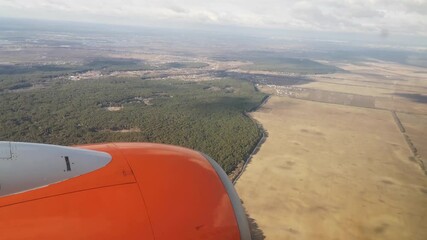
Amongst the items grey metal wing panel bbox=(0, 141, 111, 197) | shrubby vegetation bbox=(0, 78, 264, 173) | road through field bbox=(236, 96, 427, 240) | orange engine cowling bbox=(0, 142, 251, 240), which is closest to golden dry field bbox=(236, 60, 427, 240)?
road through field bbox=(236, 96, 427, 240)

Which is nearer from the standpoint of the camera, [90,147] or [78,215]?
[78,215]

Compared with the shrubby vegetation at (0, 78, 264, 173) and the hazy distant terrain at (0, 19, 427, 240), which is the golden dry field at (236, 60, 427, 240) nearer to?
the hazy distant terrain at (0, 19, 427, 240)

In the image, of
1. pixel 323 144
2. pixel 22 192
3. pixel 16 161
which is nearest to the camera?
pixel 22 192

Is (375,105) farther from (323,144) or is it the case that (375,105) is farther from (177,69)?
(177,69)

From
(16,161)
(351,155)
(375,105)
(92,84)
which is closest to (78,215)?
(16,161)

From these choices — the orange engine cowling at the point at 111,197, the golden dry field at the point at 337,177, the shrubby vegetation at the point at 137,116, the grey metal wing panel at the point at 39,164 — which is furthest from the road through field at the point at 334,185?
the grey metal wing panel at the point at 39,164

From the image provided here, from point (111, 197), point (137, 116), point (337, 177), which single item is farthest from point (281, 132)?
point (111, 197)

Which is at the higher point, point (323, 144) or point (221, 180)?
point (221, 180)
